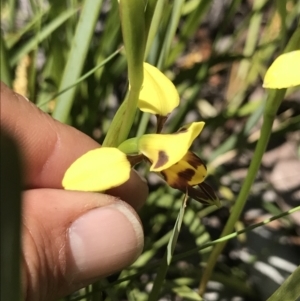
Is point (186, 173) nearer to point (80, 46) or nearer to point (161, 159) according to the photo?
point (161, 159)

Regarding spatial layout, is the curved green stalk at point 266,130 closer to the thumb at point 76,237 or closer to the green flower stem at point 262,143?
the green flower stem at point 262,143

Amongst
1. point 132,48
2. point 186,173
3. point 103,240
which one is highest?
point 132,48

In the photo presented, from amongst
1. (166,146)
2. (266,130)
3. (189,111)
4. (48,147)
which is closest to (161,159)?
(166,146)

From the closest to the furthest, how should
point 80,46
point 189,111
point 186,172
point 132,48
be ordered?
point 132,48 < point 186,172 < point 80,46 < point 189,111

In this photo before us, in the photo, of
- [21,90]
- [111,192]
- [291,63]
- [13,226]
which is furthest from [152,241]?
A: [13,226]

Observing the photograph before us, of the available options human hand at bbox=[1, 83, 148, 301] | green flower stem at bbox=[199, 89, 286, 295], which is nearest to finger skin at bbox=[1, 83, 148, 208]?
human hand at bbox=[1, 83, 148, 301]

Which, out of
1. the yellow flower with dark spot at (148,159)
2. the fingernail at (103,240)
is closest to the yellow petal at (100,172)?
the yellow flower with dark spot at (148,159)

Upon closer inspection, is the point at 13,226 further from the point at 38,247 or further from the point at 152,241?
the point at 152,241
